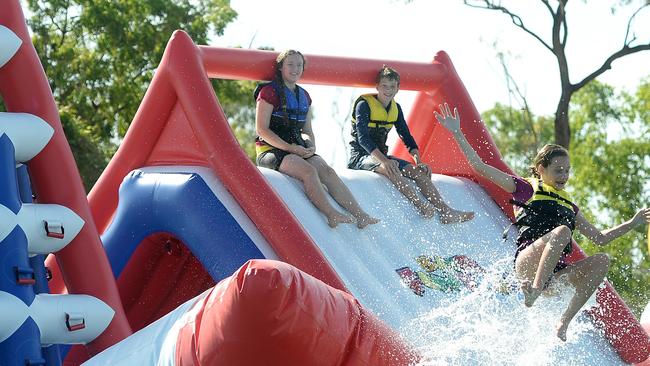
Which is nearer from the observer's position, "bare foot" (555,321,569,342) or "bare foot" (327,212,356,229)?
"bare foot" (555,321,569,342)

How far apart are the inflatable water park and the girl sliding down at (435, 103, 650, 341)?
253 mm

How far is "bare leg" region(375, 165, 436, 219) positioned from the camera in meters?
6.74

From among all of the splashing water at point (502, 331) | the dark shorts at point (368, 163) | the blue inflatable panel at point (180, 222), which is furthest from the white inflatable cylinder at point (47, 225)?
the dark shorts at point (368, 163)

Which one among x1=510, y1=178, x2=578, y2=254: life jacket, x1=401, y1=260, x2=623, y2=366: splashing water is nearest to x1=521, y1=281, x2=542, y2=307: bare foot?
x1=401, y1=260, x2=623, y2=366: splashing water

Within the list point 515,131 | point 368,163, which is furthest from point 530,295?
point 515,131

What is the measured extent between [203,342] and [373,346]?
573 millimetres

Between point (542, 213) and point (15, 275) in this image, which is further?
point (542, 213)

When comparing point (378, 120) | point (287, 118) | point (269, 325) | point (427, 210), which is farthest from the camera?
point (378, 120)

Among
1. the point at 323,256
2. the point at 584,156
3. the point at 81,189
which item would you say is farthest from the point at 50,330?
the point at 584,156

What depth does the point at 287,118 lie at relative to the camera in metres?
6.44

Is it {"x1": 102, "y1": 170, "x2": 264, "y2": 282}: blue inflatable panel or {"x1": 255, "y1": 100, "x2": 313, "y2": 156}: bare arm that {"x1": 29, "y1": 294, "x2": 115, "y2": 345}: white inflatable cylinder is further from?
{"x1": 255, "y1": 100, "x2": 313, "y2": 156}: bare arm

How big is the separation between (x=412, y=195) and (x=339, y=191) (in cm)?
63

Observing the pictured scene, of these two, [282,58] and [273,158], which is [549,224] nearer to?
[273,158]

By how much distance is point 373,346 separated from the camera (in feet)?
13.2
